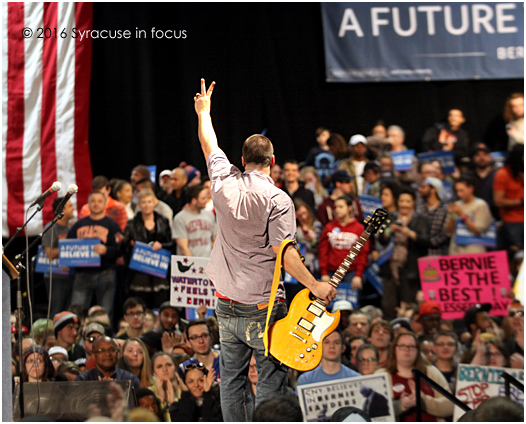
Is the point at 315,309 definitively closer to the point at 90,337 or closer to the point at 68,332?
the point at 90,337

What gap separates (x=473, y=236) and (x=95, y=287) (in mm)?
3489

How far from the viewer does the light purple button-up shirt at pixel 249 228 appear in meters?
3.32

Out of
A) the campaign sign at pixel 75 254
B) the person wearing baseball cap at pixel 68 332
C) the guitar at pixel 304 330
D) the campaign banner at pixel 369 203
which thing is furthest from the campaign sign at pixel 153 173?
the guitar at pixel 304 330

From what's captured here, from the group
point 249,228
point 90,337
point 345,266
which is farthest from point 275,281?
point 90,337

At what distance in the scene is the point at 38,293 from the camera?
6535mm

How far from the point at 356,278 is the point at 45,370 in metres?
2.73

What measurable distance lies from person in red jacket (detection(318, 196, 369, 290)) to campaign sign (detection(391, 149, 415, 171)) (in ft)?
2.50

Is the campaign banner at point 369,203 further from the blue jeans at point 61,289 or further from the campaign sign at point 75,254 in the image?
the blue jeans at point 61,289

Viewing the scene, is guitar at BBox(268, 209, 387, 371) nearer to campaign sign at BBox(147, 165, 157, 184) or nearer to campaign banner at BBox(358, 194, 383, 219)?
campaign banner at BBox(358, 194, 383, 219)

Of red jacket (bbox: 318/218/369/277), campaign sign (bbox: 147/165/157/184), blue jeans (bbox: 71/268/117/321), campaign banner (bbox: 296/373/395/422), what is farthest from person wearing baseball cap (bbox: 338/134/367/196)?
blue jeans (bbox: 71/268/117/321)

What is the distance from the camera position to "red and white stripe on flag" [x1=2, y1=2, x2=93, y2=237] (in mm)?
6520

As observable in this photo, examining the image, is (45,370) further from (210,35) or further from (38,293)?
(210,35)

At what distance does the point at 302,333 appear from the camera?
11.0 feet

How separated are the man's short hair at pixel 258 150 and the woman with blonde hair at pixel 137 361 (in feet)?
8.82
